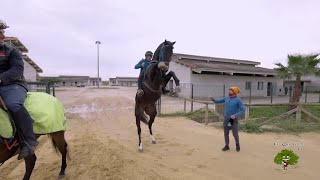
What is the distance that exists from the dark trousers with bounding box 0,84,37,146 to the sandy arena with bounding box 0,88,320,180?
1.45 m

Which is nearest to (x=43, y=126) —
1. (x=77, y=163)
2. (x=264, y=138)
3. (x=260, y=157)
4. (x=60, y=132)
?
(x=60, y=132)

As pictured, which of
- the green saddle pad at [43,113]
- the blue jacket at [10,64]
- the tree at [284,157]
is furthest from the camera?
the tree at [284,157]

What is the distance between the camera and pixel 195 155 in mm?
6000

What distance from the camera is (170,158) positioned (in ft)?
18.9

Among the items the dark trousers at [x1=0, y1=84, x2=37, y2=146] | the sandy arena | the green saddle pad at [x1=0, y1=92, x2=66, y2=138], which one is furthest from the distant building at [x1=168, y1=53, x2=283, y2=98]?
the dark trousers at [x1=0, y1=84, x2=37, y2=146]

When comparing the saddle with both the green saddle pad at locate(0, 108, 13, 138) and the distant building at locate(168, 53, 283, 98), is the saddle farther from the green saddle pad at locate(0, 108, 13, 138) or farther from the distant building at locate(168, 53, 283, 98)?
the distant building at locate(168, 53, 283, 98)

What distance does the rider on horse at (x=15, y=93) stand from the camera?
3322mm

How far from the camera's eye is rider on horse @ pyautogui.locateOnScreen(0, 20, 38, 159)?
3.32 m

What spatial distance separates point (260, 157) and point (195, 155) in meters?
1.47

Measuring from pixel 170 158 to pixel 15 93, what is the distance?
11.6 ft

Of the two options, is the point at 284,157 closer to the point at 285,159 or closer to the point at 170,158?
the point at 285,159

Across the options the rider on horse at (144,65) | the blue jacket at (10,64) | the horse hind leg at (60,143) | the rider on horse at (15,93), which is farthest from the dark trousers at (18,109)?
the rider on horse at (144,65)

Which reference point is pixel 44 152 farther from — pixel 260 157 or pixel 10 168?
pixel 260 157

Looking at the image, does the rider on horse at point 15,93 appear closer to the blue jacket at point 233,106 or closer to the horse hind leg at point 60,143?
the horse hind leg at point 60,143
